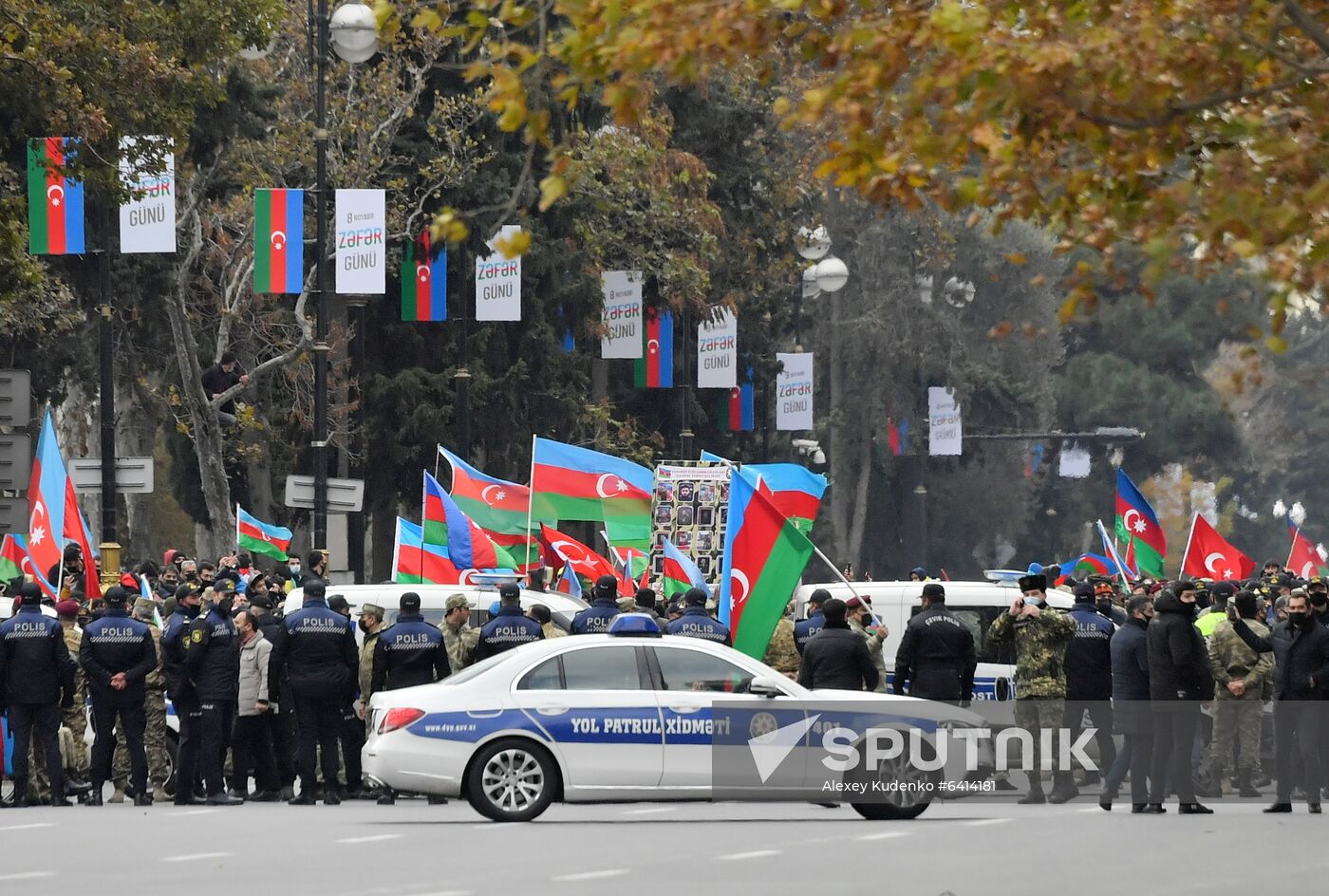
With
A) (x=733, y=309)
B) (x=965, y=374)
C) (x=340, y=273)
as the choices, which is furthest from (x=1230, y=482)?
(x=340, y=273)

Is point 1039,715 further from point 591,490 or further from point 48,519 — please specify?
point 48,519

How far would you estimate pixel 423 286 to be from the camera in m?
37.3

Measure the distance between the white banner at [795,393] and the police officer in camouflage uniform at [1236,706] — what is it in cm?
2991

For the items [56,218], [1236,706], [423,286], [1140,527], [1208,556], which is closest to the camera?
[1236,706]

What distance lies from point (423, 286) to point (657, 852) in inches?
940

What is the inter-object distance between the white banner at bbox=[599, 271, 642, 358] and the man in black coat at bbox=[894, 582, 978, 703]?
24.4 meters

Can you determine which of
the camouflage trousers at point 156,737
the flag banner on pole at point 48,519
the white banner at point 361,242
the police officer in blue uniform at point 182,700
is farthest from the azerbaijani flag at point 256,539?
the police officer in blue uniform at point 182,700

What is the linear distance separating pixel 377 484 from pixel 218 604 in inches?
860

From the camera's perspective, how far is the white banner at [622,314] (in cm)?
4228

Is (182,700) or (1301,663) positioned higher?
(1301,663)

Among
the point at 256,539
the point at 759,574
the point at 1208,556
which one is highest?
the point at 256,539

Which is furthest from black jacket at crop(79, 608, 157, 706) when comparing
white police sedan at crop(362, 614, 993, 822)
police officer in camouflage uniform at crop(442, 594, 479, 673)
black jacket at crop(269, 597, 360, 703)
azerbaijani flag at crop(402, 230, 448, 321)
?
azerbaijani flag at crop(402, 230, 448, 321)

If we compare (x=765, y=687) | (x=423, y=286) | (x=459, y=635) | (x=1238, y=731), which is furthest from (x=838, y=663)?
(x=423, y=286)

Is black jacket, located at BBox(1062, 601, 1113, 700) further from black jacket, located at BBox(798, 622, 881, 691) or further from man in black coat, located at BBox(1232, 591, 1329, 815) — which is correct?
black jacket, located at BBox(798, 622, 881, 691)
